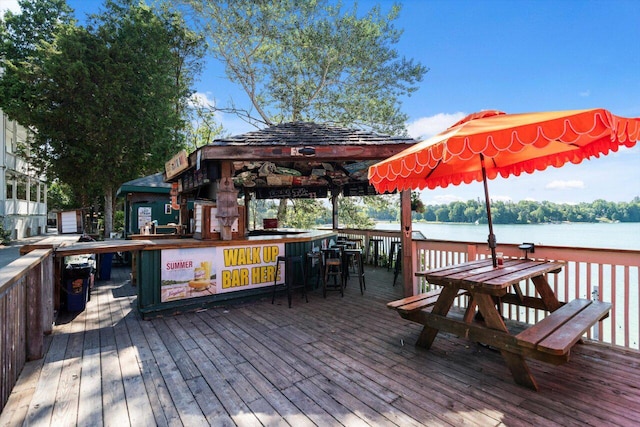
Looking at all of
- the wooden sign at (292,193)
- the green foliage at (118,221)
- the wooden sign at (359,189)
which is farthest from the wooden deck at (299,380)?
the green foliage at (118,221)

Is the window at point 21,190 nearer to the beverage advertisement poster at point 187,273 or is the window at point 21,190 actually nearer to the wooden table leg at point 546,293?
the beverage advertisement poster at point 187,273

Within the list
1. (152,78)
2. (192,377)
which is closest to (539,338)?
(192,377)

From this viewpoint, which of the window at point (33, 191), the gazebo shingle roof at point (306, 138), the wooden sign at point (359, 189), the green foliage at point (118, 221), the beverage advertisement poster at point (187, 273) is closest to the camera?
the beverage advertisement poster at point (187, 273)

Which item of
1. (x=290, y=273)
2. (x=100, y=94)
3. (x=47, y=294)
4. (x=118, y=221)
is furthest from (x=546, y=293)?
(x=118, y=221)

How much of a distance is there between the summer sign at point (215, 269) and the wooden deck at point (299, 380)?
66 cm

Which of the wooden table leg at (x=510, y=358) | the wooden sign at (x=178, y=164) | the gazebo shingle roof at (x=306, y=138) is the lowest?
the wooden table leg at (x=510, y=358)

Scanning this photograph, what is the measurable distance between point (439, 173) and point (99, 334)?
15.4 ft

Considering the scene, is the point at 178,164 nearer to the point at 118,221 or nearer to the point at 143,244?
the point at 143,244

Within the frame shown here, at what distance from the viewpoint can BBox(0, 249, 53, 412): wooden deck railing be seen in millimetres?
2109

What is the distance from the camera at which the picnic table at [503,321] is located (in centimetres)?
224

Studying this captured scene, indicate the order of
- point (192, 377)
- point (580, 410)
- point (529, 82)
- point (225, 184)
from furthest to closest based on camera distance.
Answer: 1. point (529, 82)
2. point (225, 184)
3. point (192, 377)
4. point (580, 410)

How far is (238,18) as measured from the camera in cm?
1220

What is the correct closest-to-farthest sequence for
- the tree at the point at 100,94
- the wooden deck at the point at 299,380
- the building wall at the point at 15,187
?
the wooden deck at the point at 299,380, the tree at the point at 100,94, the building wall at the point at 15,187

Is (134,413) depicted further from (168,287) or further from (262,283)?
(262,283)
